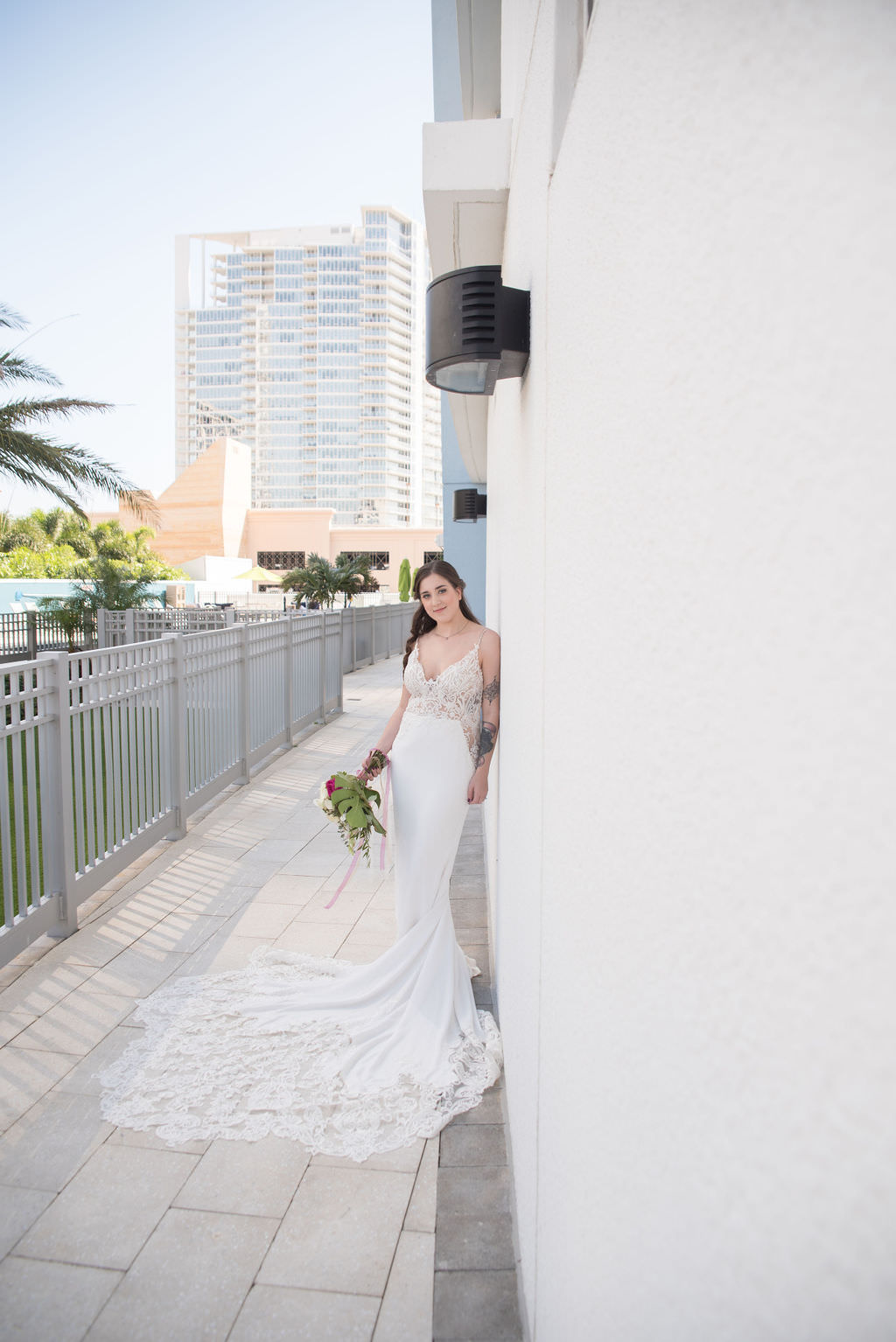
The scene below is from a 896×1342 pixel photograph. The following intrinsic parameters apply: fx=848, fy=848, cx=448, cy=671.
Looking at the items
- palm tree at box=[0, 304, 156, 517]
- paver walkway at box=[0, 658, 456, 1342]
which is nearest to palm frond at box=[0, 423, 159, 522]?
palm tree at box=[0, 304, 156, 517]

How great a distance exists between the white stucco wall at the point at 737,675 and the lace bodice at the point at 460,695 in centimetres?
227

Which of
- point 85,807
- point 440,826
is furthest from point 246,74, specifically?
point 440,826

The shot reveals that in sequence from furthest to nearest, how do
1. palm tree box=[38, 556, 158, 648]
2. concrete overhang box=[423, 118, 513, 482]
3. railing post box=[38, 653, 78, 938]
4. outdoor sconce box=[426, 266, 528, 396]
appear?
palm tree box=[38, 556, 158, 648] → railing post box=[38, 653, 78, 938] → concrete overhang box=[423, 118, 513, 482] → outdoor sconce box=[426, 266, 528, 396]

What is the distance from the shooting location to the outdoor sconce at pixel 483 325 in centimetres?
227

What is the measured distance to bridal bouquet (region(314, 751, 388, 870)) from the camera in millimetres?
3535

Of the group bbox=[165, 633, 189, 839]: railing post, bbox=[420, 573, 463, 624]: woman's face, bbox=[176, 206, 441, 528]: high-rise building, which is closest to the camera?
bbox=[420, 573, 463, 624]: woman's face

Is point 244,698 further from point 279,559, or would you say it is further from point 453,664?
point 279,559

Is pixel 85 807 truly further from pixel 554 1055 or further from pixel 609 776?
pixel 609 776

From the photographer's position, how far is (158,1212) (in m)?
2.48

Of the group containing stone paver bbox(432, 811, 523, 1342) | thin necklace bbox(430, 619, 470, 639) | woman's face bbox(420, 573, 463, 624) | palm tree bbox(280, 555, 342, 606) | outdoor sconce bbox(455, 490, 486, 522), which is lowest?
stone paver bbox(432, 811, 523, 1342)

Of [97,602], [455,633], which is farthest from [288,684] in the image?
[97,602]

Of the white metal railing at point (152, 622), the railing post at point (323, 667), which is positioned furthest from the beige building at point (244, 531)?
the railing post at point (323, 667)

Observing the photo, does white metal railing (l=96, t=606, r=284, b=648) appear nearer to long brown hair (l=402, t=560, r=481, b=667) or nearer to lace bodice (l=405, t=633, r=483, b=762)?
long brown hair (l=402, t=560, r=481, b=667)

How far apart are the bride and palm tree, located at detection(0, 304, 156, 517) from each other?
487 inches
